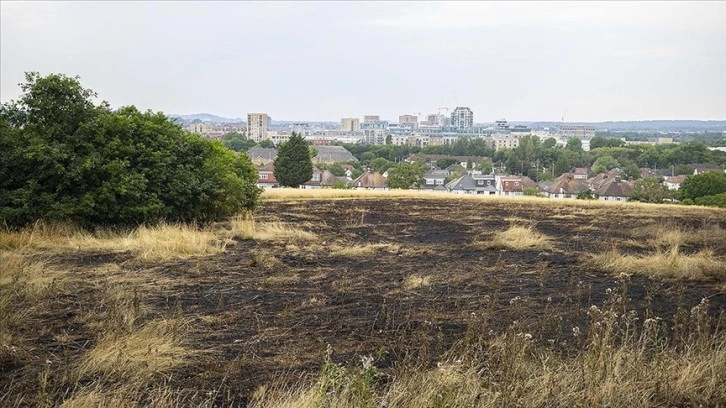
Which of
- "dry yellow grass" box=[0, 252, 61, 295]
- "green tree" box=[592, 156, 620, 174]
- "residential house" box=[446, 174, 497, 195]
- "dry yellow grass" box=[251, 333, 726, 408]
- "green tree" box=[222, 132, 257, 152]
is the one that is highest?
"green tree" box=[222, 132, 257, 152]

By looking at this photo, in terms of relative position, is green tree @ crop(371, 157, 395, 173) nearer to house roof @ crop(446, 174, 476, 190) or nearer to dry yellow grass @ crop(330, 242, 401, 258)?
house roof @ crop(446, 174, 476, 190)

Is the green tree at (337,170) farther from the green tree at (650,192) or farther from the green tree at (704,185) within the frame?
the green tree at (704,185)

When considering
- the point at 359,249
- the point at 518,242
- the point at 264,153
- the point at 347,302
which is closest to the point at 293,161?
the point at 518,242

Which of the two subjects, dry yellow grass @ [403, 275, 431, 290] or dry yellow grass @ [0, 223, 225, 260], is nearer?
dry yellow grass @ [403, 275, 431, 290]

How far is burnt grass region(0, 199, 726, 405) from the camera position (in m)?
5.20

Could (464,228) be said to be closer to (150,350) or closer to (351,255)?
(351,255)

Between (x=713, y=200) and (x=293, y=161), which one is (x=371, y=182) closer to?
(x=293, y=161)

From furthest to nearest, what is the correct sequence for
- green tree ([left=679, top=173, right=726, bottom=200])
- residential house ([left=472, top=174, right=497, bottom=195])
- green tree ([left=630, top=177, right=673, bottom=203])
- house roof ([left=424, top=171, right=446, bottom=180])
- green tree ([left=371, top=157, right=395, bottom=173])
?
house roof ([left=424, top=171, right=446, bottom=180]), green tree ([left=371, top=157, right=395, bottom=173]), residential house ([left=472, top=174, right=497, bottom=195]), green tree ([left=630, top=177, right=673, bottom=203]), green tree ([left=679, top=173, right=726, bottom=200])

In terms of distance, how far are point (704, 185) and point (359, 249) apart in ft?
126

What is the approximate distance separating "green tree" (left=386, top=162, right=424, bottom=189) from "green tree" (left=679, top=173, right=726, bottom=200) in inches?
864

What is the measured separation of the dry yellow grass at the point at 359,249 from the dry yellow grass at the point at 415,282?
2.78 meters

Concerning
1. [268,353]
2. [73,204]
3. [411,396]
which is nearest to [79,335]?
[268,353]

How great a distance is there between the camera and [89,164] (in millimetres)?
12828

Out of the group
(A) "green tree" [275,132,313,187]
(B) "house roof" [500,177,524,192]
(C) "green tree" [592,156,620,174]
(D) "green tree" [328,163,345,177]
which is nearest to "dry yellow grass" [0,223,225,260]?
(A) "green tree" [275,132,313,187]
